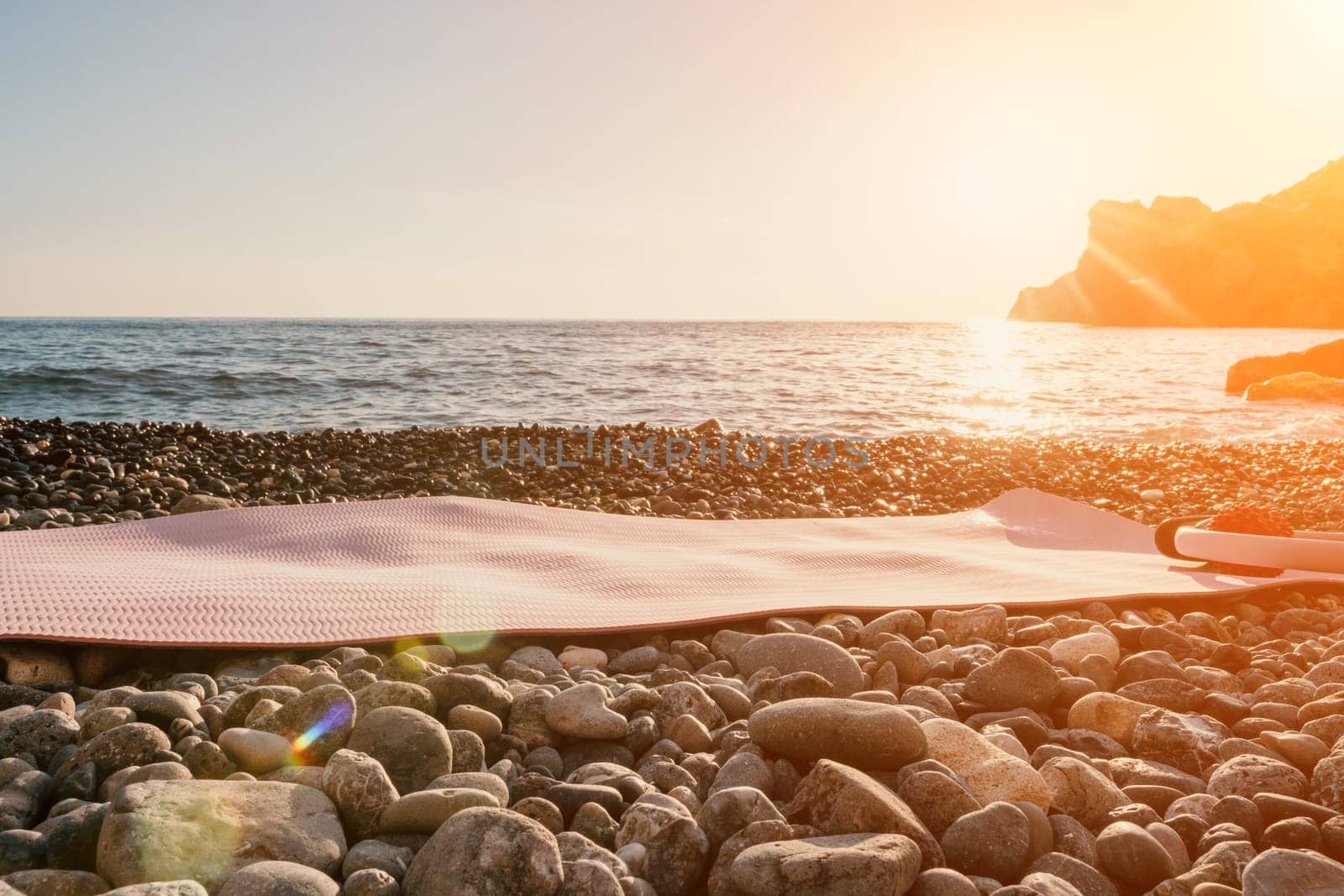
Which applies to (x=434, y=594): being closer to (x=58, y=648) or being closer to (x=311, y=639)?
(x=311, y=639)

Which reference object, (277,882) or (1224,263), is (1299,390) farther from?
(1224,263)

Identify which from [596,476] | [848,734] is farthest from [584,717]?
[596,476]

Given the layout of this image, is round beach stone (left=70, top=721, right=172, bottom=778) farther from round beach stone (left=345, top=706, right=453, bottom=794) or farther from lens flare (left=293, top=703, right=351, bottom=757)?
round beach stone (left=345, top=706, right=453, bottom=794)

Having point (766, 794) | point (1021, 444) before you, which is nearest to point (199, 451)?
point (766, 794)

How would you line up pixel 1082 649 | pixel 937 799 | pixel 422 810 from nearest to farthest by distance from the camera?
1. pixel 422 810
2. pixel 937 799
3. pixel 1082 649

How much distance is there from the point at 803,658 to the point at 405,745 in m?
1.28

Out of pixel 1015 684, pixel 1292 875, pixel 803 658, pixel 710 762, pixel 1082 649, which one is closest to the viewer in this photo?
pixel 1292 875

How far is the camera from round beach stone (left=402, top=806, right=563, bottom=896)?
1.34 m

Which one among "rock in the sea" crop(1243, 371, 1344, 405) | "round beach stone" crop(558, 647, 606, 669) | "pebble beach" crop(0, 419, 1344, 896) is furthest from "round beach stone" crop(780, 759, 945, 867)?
"rock in the sea" crop(1243, 371, 1344, 405)

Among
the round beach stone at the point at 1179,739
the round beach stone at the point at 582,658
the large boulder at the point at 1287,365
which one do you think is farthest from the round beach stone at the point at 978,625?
the large boulder at the point at 1287,365

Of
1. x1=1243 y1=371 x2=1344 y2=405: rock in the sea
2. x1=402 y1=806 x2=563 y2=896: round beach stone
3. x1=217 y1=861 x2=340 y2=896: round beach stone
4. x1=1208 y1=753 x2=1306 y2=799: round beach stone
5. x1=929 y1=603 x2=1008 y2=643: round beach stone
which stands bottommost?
x1=929 y1=603 x2=1008 y2=643: round beach stone

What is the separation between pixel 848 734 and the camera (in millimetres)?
1844

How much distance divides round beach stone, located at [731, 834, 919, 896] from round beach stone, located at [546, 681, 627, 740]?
667 mm

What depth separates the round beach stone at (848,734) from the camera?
6.04 ft
